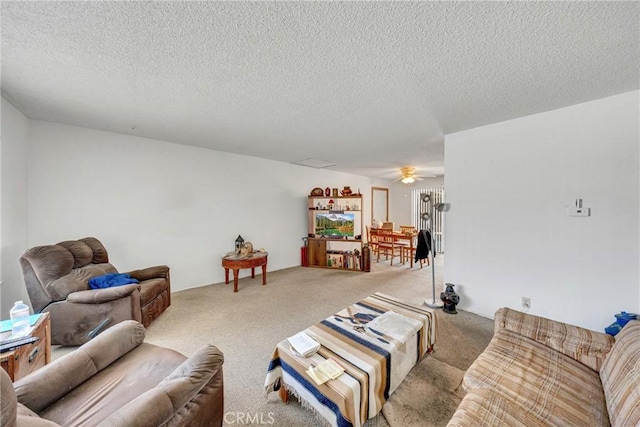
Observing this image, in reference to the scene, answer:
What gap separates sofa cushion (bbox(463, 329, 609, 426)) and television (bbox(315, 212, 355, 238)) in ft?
11.9

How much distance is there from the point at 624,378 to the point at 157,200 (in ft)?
15.6

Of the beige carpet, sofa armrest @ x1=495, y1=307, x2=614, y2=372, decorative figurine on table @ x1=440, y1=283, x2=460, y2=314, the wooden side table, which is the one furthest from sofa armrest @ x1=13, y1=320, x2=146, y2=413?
decorative figurine on table @ x1=440, y1=283, x2=460, y2=314

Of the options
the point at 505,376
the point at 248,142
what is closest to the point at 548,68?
the point at 505,376

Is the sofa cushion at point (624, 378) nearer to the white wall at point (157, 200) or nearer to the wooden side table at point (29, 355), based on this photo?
the wooden side table at point (29, 355)

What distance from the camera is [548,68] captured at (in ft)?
5.58

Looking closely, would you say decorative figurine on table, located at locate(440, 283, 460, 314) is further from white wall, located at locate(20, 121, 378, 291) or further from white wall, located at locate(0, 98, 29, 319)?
white wall, located at locate(0, 98, 29, 319)

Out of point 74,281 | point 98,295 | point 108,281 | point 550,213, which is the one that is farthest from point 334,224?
point 74,281

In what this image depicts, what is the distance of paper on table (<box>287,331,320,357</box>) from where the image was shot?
5.02ft

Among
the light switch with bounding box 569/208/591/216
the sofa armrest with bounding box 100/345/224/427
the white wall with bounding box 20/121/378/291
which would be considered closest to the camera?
the sofa armrest with bounding box 100/345/224/427

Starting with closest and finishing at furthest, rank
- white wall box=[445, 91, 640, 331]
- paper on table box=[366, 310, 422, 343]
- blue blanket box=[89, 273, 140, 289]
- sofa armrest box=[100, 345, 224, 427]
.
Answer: sofa armrest box=[100, 345, 224, 427], paper on table box=[366, 310, 422, 343], white wall box=[445, 91, 640, 331], blue blanket box=[89, 273, 140, 289]

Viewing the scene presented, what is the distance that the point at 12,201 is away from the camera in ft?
7.51

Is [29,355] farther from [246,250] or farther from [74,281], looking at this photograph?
[246,250]

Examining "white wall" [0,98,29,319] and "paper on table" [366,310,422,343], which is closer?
"paper on table" [366,310,422,343]

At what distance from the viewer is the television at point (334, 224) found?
5.16 m
